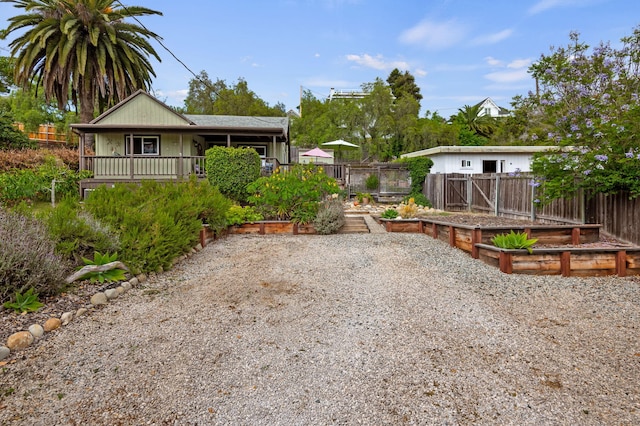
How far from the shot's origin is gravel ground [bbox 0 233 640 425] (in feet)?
7.57

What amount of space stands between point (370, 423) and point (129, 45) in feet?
77.1

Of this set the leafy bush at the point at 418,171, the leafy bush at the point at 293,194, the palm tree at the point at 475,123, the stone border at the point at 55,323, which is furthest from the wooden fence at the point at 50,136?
the palm tree at the point at 475,123

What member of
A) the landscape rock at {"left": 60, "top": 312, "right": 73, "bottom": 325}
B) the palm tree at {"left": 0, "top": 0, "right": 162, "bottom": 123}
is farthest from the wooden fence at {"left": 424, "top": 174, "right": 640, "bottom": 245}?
the palm tree at {"left": 0, "top": 0, "right": 162, "bottom": 123}

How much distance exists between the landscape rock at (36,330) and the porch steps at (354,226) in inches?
256

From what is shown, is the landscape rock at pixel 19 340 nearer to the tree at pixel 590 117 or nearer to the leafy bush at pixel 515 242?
the leafy bush at pixel 515 242

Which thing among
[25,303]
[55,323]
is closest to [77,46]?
[25,303]

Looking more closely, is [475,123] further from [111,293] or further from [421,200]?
[111,293]

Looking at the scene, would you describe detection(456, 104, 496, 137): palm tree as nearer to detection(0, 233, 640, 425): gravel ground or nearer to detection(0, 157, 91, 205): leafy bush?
detection(0, 157, 91, 205): leafy bush

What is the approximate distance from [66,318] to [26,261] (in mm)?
700

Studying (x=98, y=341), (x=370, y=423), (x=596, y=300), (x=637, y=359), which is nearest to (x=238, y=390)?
(x=370, y=423)

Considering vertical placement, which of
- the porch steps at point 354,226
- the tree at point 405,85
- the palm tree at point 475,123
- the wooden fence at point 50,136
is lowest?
the porch steps at point 354,226

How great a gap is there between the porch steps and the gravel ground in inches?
156

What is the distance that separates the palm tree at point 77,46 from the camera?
1808 cm

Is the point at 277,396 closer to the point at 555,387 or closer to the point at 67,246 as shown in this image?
the point at 555,387
